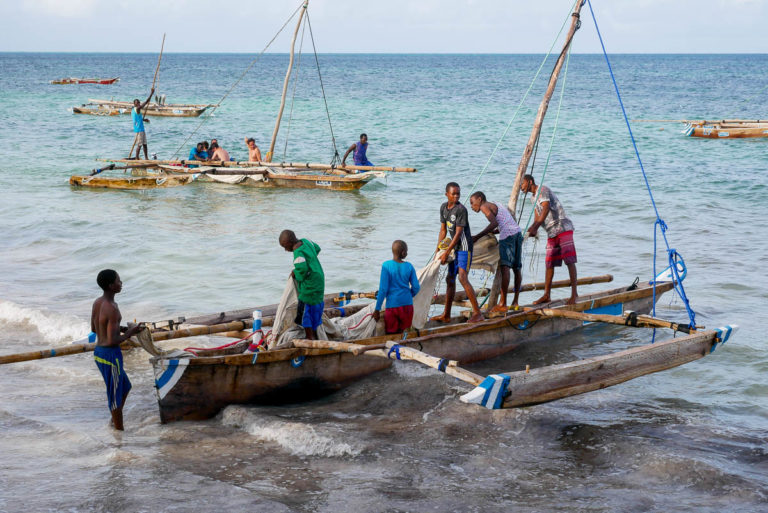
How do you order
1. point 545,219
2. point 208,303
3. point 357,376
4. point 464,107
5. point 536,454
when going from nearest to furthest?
point 536,454, point 357,376, point 545,219, point 208,303, point 464,107

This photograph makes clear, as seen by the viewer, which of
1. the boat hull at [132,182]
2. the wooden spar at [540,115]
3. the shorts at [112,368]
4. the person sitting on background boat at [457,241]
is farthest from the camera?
the boat hull at [132,182]

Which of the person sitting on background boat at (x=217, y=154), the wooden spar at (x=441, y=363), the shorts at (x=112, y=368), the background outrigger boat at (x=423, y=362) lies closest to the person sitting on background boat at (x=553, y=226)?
the background outrigger boat at (x=423, y=362)

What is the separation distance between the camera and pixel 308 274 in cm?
713

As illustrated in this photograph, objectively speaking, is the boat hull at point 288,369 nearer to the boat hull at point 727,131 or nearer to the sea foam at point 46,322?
the sea foam at point 46,322

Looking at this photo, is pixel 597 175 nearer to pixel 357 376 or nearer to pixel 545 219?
pixel 545 219

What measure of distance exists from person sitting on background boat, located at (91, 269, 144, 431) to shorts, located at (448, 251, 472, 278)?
3.42m

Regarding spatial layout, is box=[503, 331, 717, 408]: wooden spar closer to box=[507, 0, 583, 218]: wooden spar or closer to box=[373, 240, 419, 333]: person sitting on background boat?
box=[373, 240, 419, 333]: person sitting on background boat

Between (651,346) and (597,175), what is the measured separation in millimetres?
16211

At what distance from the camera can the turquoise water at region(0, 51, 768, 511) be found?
5922 mm

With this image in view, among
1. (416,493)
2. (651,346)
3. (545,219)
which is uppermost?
(545,219)

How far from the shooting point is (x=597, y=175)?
73.6ft

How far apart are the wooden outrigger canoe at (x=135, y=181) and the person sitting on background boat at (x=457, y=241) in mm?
11849

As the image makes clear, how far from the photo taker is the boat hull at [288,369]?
6.77 m

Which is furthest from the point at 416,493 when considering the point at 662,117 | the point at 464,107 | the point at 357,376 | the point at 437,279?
the point at 464,107
